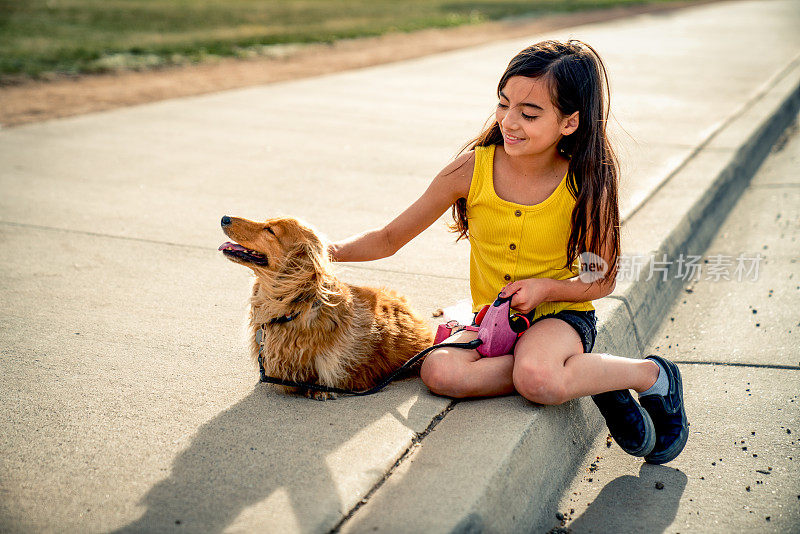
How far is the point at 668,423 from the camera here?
3410 mm

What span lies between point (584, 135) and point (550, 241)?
482 millimetres

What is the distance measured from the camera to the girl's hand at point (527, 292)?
3316mm

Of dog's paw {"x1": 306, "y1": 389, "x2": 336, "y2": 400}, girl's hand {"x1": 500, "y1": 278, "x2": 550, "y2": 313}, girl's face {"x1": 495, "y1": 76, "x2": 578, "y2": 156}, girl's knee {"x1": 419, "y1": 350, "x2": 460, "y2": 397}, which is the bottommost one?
dog's paw {"x1": 306, "y1": 389, "x2": 336, "y2": 400}

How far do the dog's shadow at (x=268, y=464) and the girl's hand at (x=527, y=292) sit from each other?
56 cm

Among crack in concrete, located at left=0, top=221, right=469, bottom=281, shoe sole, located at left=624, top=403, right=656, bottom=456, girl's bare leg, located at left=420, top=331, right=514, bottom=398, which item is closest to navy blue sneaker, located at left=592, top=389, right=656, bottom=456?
shoe sole, located at left=624, top=403, right=656, bottom=456

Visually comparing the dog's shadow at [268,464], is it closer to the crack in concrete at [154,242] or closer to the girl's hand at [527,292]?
the girl's hand at [527,292]

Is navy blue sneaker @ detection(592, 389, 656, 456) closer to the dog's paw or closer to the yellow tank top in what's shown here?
the yellow tank top

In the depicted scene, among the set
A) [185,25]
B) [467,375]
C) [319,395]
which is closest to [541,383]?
[467,375]

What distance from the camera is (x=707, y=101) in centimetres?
1083

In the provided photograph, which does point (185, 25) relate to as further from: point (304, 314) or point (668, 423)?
point (668, 423)

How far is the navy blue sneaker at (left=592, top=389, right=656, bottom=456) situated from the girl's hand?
0.50 m

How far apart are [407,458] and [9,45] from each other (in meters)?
17.6

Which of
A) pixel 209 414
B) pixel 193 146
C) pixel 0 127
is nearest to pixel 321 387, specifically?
pixel 209 414

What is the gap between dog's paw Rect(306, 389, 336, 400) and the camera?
3.35m
